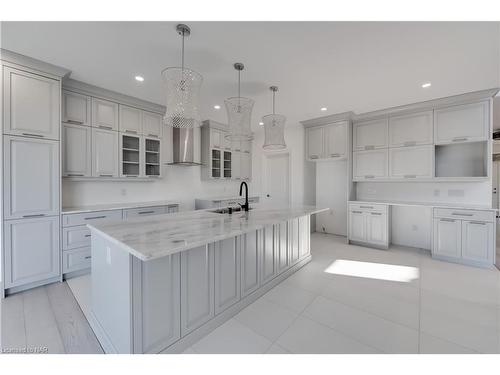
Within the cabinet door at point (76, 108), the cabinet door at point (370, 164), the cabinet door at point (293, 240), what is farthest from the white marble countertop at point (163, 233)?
the cabinet door at point (370, 164)

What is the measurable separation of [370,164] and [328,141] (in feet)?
3.03

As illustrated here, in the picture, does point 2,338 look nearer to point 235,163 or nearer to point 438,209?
point 235,163

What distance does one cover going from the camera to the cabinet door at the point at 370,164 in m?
3.98

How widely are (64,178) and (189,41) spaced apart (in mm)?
2537

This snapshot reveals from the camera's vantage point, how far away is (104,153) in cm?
320

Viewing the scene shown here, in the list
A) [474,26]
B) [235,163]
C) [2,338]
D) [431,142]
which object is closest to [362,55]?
[474,26]

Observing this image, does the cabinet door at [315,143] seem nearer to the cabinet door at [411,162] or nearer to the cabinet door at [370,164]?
the cabinet door at [370,164]

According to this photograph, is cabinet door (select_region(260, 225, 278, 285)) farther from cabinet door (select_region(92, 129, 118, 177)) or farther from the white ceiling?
cabinet door (select_region(92, 129, 118, 177))

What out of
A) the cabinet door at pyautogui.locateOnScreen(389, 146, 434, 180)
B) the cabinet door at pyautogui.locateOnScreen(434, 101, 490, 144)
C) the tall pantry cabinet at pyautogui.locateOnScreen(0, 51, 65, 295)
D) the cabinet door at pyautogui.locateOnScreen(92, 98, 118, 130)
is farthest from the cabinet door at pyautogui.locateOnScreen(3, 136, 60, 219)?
the cabinet door at pyautogui.locateOnScreen(434, 101, 490, 144)

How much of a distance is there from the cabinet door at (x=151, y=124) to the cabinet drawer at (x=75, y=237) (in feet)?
5.82

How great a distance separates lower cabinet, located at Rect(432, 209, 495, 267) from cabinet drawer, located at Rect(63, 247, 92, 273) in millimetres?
5047

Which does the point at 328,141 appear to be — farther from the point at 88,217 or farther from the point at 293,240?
the point at 88,217

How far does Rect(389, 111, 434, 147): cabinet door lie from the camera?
11.7 ft

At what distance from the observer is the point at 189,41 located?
6.61 feet
